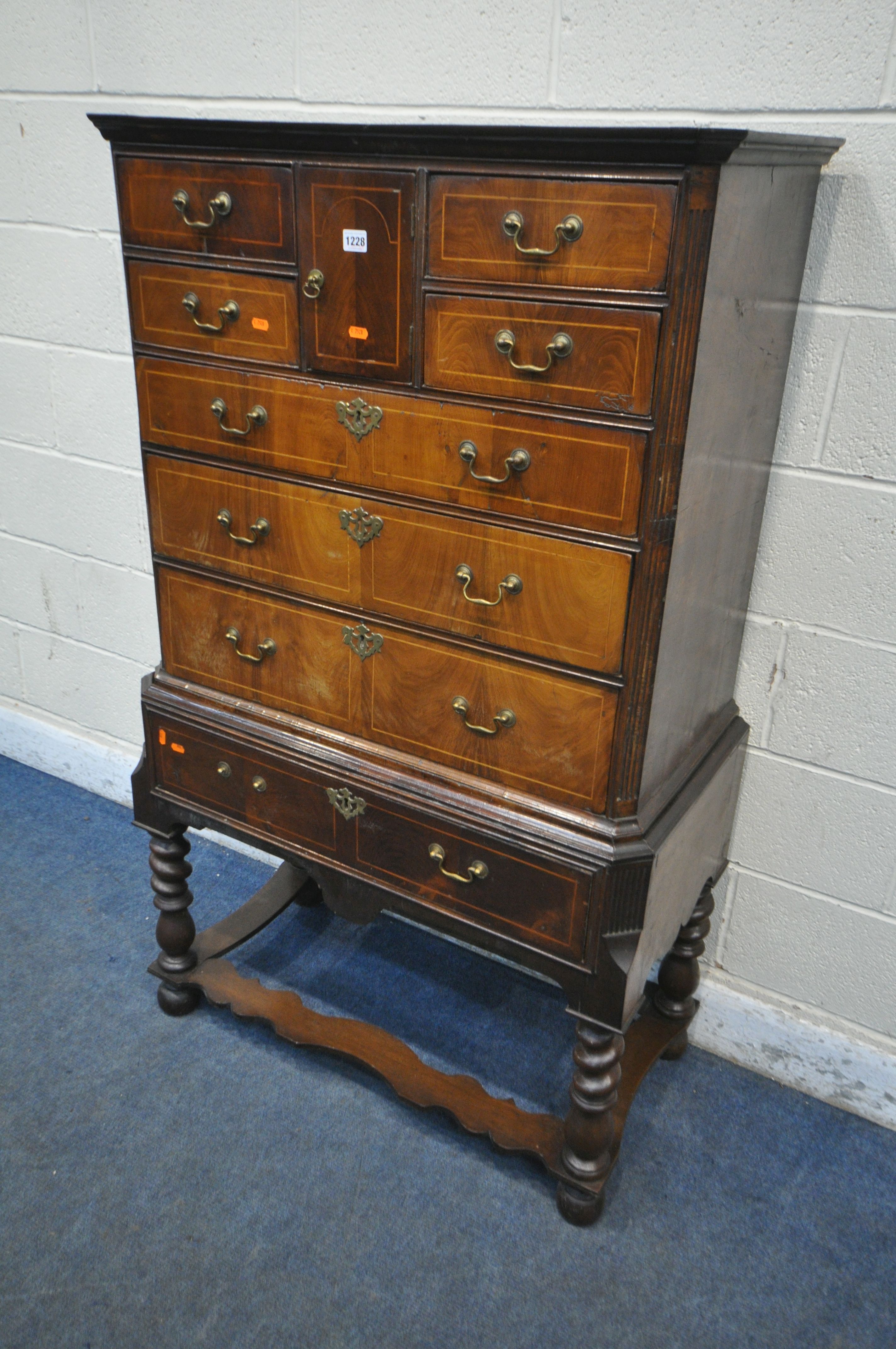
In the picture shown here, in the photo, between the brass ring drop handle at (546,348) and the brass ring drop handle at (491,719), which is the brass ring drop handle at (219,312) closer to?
the brass ring drop handle at (546,348)

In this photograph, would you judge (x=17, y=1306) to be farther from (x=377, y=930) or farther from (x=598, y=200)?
(x=598, y=200)

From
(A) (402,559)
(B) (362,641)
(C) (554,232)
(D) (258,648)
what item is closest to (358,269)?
(C) (554,232)

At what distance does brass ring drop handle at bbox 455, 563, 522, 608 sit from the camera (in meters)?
1.41

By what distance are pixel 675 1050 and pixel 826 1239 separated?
44 cm

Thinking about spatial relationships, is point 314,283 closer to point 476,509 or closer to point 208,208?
point 208,208

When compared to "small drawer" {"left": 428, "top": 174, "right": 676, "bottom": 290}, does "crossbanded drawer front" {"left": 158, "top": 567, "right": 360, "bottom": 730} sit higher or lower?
lower

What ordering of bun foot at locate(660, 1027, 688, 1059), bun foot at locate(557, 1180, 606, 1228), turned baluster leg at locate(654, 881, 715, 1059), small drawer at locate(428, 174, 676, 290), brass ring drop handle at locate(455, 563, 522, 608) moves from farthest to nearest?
bun foot at locate(660, 1027, 688, 1059), turned baluster leg at locate(654, 881, 715, 1059), bun foot at locate(557, 1180, 606, 1228), brass ring drop handle at locate(455, 563, 522, 608), small drawer at locate(428, 174, 676, 290)

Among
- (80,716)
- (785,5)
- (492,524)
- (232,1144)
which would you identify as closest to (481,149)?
(492,524)

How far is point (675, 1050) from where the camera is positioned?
2115 millimetres

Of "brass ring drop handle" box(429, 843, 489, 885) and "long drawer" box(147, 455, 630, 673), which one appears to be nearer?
"long drawer" box(147, 455, 630, 673)

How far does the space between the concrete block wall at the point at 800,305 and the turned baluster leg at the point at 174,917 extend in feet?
2.53

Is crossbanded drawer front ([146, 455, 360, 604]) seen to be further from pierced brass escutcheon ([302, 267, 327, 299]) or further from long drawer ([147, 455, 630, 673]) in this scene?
pierced brass escutcheon ([302, 267, 327, 299])

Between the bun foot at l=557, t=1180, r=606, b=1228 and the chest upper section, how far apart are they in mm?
1288

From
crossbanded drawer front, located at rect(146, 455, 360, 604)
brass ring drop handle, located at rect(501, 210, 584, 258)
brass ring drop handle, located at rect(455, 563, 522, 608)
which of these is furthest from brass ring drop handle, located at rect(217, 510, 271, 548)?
brass ring drop handle, located at rect(501, 210, 584, 258)
